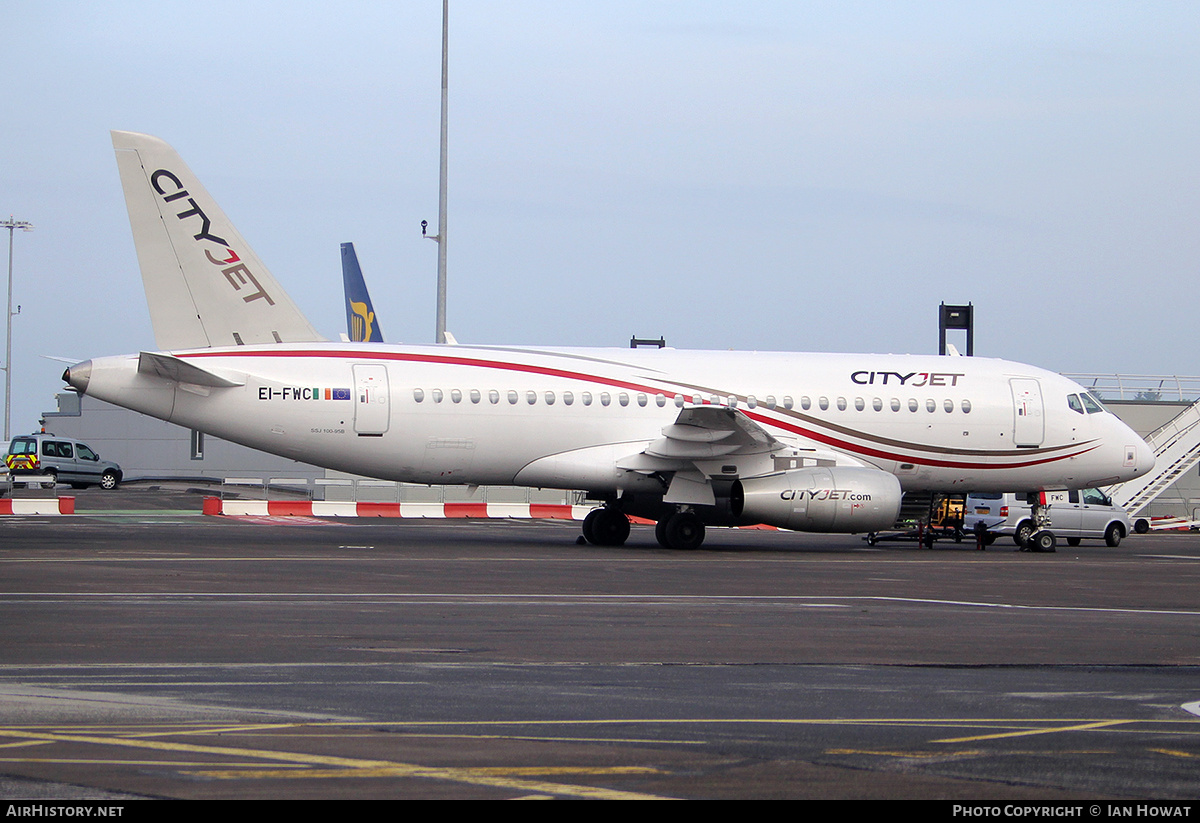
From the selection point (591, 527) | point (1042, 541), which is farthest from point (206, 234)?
point (1042, 541)

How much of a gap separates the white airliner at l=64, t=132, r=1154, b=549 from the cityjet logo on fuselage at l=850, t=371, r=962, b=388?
1.8 inches

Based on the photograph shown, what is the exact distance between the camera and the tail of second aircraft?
76.2ft

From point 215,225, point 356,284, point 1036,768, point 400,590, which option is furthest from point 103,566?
point 356,284

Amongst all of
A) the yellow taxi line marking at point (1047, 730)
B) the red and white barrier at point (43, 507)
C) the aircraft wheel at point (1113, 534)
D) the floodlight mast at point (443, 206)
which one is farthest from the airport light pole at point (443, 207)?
the yellow taxi line marking at point (1047, 730)

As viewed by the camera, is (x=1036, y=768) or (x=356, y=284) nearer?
(x=1036, y=768)

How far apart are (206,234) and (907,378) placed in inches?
536

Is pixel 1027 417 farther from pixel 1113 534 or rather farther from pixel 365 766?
pixel 365 766

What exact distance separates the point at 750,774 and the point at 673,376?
19716 mm

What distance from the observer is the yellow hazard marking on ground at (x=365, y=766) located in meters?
5.51

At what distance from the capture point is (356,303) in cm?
4281

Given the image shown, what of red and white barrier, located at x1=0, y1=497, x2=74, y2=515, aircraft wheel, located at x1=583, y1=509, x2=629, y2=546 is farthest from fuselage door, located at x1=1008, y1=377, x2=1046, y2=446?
red and white barrier, located at x1=0, y1=497, x2=74, y2=515

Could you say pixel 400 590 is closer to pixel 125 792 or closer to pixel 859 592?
pixel 859 592

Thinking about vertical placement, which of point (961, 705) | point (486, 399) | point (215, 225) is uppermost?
point (215, 225)

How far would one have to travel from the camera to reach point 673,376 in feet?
83.7
